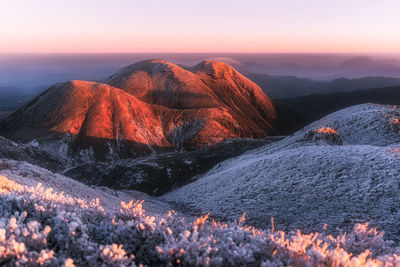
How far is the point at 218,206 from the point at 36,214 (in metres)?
14.5

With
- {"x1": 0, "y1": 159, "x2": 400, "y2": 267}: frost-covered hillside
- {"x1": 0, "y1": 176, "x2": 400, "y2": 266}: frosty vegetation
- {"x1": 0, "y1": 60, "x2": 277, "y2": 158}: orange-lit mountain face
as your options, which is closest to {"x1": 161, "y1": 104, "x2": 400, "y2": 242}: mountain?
{"x1": 0, "y1": 159, "x2": 400, "y2": 267}: frost-covered hillside

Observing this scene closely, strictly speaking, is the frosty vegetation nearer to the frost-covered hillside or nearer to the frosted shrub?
the frost-covered hillside

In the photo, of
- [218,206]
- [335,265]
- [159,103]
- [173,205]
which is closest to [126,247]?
[335,265]

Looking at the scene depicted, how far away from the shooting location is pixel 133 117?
84438 mm

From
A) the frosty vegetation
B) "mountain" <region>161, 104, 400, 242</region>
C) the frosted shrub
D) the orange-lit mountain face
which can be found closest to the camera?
the frosty vegetation

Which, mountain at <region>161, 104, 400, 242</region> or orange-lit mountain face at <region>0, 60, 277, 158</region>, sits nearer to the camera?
mountain at <region>161, 104, 400, 242</region>

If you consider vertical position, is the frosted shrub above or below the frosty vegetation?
below

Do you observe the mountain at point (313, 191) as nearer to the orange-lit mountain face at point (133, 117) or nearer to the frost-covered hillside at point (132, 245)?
the frost-covered hillside at point (132, 245)

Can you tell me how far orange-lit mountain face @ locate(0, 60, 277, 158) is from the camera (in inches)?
2904

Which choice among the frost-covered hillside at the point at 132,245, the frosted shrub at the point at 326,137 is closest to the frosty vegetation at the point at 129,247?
the frost-covered hillside at the point at 132,245

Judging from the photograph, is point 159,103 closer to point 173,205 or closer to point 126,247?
point 173,205

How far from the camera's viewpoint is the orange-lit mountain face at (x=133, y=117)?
73750mm

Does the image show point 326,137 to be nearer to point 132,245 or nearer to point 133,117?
point 132,245

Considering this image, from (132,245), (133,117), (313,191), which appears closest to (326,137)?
(313,191)
